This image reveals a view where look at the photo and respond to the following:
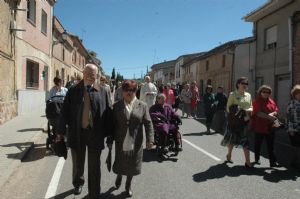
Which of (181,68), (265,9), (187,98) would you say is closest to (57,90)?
(187,98)

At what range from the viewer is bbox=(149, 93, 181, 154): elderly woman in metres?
7.80

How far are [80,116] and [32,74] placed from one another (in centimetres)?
1535

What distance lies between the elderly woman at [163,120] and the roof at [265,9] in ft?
36.2

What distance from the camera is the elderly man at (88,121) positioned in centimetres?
468

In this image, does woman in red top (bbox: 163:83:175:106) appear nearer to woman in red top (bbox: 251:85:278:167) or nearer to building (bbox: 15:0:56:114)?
building (bbox: 15:0:56:114)

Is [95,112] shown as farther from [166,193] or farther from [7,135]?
[7,135]

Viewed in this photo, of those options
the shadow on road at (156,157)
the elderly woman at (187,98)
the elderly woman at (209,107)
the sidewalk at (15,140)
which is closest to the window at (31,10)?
the sidewalk at (15,140)

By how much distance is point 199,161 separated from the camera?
298 inches

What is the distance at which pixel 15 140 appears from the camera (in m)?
9.28

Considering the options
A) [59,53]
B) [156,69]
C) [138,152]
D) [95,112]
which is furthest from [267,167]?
[156,69]

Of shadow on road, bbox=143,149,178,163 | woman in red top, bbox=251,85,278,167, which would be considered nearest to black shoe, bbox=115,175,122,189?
shadow on road, bbox=143,149,178,163

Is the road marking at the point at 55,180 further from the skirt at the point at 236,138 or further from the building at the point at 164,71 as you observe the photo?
the building at the point at 164,71

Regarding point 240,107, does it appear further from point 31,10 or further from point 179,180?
point 31,10

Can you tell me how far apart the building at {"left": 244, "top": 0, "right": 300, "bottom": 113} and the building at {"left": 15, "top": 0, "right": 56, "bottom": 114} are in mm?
11505
